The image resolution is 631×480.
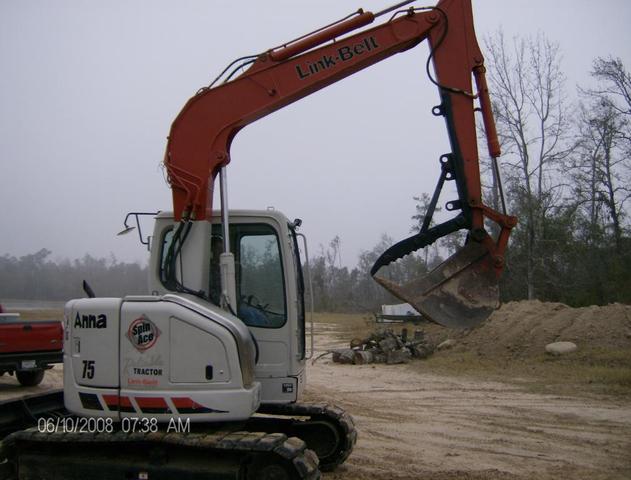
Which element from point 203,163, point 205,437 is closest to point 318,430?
point 205,437

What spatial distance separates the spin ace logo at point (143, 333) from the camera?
16.8ft

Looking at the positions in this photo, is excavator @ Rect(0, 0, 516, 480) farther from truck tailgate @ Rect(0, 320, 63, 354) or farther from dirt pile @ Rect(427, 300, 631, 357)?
dirt pile @ Rect(427, 300, 631, 357)

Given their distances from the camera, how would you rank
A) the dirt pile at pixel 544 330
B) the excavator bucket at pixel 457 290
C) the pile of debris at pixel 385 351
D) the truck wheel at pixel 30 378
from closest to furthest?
the excavator bucket at pixel 457 290 → the truck wheel at pixel 30 378 → the dirt pile at pixel 544 330 → the pile of debris at pixel 385 351

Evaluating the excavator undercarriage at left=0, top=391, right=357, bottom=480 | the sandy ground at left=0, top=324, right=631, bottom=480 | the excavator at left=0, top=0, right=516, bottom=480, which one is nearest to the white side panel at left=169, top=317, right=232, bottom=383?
the excavator at left=0, top=0, right=516, bottom=480

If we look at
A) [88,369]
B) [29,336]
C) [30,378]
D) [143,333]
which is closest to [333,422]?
[143,333]

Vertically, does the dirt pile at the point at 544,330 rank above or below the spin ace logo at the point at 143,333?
below

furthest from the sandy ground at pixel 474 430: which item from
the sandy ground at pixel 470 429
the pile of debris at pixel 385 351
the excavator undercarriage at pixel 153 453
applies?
the pile of debris at pixel 385 351

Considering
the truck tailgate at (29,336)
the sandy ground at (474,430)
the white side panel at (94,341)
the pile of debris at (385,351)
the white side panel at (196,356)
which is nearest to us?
the white side panel at (196,356)

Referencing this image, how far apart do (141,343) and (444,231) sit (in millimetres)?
2929

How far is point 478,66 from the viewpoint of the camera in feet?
19.5

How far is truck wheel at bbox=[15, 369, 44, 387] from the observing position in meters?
13.2

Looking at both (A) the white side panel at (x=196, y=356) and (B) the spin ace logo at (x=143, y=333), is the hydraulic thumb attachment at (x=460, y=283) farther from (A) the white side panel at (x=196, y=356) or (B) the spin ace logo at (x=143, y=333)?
(B) the spin ace logo at (x=143, y=333)

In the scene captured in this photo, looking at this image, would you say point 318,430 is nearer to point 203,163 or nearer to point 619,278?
point 203,163

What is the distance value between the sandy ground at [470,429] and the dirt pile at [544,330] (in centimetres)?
378
